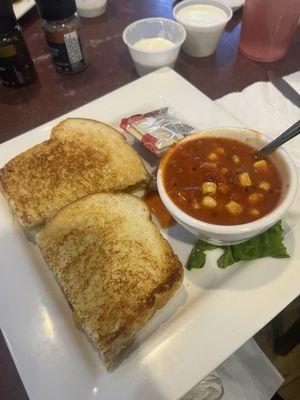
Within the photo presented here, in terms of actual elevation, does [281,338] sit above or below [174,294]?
below

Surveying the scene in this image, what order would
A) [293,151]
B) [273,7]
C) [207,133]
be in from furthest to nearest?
[273,7] → [293,151] → [207,133]

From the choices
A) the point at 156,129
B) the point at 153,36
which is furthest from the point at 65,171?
the point at 153,36

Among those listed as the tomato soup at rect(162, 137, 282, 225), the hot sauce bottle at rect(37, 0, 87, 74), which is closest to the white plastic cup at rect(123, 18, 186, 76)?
the hot sauce bottle at rect(37, 0, 87, 74)

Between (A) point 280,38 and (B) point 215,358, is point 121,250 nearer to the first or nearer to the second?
(B) point 215,358

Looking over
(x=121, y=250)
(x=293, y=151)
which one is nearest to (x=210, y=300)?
(x=121, y=250)

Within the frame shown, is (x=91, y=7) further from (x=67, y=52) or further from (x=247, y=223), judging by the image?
(x=247, y=223)

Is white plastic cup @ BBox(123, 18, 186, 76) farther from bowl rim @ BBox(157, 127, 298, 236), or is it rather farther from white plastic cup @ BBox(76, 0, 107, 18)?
bowl rim @ BBox(157, 127, 298, 236)

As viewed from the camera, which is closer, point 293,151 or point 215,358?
point 215,358
